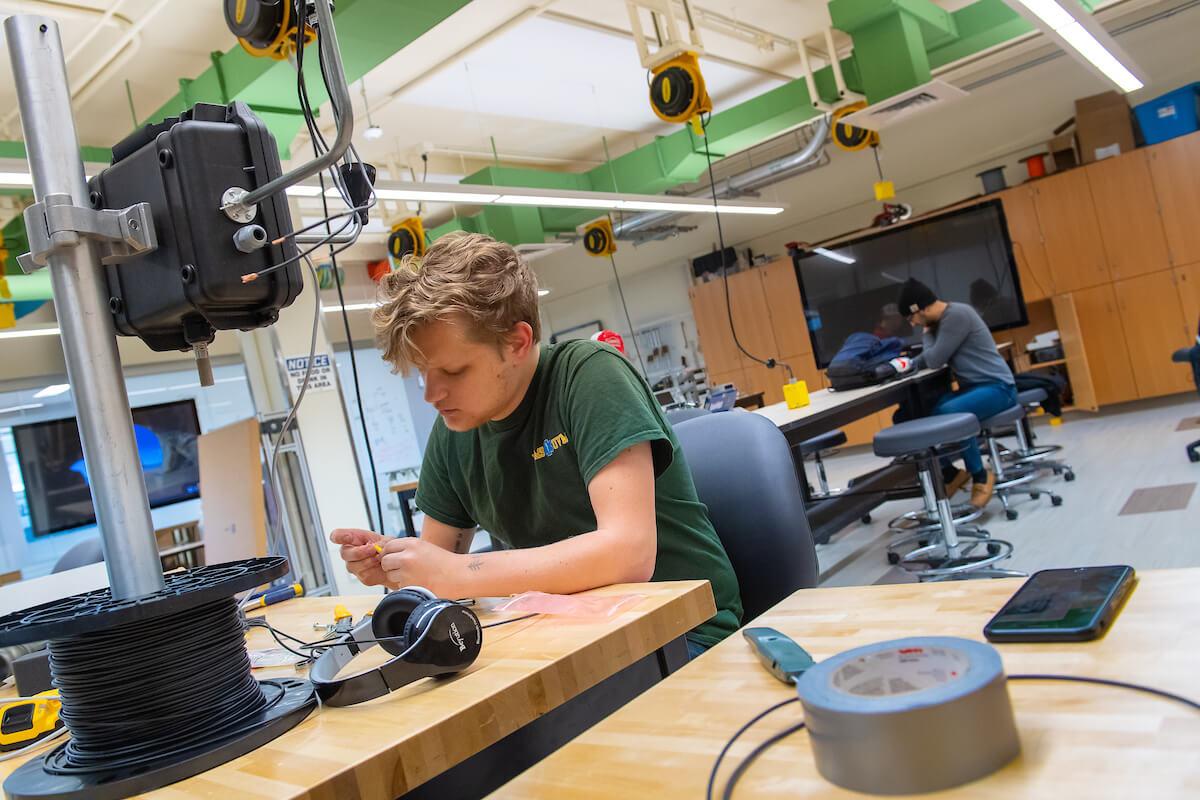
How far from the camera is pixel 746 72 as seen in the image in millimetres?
7230

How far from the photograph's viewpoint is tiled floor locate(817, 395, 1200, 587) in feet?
11.4

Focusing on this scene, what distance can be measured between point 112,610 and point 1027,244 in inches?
328

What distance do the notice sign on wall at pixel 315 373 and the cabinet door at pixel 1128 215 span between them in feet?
21.1

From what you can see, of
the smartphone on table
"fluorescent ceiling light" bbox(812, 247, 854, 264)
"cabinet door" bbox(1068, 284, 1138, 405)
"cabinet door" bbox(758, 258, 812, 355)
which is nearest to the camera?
the smartphone on table

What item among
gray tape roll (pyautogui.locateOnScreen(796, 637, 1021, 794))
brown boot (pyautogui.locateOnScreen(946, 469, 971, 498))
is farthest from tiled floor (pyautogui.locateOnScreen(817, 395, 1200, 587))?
gray tape roll (pyautogui.locateOnScreen(796, 637, 1021, 794))

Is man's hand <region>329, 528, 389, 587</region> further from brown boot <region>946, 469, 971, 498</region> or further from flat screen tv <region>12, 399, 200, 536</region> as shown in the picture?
flat screen tv <region>12, 399, 200, 536</region>

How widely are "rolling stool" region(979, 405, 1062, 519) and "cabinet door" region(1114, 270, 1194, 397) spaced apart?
Result: 2496mm

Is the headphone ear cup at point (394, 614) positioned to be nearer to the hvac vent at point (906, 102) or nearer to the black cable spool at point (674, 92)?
the black cable spool at point (674, 92)

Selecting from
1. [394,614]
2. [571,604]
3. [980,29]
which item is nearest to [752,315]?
[980,29]

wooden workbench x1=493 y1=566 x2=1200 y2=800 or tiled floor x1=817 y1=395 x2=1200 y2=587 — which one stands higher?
wooden workbench x1=493 y1=566 x2=1200 y2=800

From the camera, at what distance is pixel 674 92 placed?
4.35 meters

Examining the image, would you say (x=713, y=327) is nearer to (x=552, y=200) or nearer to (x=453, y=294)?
(x=552, y=200)

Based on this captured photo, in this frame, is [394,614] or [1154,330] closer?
[394,614]

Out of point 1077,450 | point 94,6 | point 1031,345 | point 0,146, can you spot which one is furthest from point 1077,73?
point 0,146
